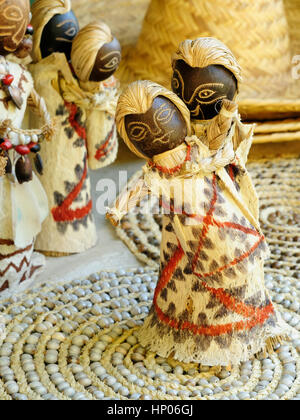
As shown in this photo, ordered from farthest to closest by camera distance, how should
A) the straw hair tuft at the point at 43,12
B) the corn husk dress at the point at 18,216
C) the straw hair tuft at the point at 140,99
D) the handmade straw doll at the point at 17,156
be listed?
the straw hair tuft at the point at 43,12 → the corn husk dress at the point at 18,216 → the handmade straw doll at the point at 17,156 → the straw hair tuft at the point at 140,99

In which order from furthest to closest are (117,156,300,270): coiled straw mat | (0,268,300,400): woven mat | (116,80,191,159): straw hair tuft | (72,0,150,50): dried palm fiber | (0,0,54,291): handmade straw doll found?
(72,0,150,50): dried palm fiber
(117,156,300,270): coiled straw mat
(0,0,54,291): handmade straw doll
(0,268,300,400): woven mat
(116,80,191,159): straw hair tuft

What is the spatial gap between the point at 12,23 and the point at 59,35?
28cm

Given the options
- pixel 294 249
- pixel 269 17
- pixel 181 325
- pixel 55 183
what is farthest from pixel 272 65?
pixel 181 325

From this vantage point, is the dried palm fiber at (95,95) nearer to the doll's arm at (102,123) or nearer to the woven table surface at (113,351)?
the doll's arm at (102,123)

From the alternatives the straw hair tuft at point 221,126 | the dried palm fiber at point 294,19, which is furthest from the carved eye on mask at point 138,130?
the dried palm fiber at point 294,19

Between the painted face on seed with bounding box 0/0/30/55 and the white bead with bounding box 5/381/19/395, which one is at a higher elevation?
the painted face on seed with bounding box 0/0/30/55

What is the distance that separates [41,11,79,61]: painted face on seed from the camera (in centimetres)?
154

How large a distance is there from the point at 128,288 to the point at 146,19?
1018 mm

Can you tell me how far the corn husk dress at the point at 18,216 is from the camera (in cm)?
143

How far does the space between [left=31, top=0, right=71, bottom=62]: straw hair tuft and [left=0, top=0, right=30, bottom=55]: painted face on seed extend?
22 cm

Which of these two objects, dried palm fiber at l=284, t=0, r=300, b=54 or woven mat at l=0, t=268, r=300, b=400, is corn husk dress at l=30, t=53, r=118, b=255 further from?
dried palm fiber at l=284, t=0, r=300, b=54

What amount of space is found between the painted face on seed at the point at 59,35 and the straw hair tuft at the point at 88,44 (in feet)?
0.20

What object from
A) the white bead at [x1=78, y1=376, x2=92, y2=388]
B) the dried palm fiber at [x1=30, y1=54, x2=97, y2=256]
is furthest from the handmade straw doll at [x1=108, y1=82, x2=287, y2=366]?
the dried palm fiber at [x1=30, y1=54, x2=97, y2=256]

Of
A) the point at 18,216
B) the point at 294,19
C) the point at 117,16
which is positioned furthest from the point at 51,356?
the point at 294,19
